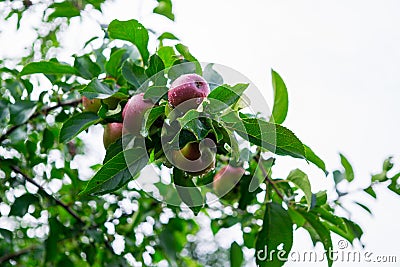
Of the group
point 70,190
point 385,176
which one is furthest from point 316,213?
point 70,190

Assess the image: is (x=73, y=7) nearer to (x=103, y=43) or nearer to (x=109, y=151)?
(x=103, y=43)

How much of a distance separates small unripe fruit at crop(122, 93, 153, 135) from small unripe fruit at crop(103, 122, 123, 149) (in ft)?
0.17

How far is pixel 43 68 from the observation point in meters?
0.94

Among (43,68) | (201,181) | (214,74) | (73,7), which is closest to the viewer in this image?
(214,74)

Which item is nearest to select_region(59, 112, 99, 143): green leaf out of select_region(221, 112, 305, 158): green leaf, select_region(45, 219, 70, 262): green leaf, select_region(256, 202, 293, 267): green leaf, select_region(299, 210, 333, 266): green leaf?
select_region(221, 112, 305, 158): green leaf

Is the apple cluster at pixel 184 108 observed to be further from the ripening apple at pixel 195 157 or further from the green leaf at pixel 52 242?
the green leaf at pixel 52 242

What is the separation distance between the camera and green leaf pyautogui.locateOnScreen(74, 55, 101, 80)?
0.98 metres

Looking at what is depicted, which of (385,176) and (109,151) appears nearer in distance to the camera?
(109,151)

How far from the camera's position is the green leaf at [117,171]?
0.67m

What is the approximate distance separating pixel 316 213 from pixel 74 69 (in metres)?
0.58

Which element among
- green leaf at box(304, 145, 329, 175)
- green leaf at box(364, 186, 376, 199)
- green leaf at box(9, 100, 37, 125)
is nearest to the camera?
green leaf at box(304, 145, 329, 175)

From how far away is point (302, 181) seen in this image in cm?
92

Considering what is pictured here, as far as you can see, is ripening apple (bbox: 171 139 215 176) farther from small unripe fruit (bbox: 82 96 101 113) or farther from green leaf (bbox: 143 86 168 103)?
small unripe fruit (bbox: 82 96 101 113)

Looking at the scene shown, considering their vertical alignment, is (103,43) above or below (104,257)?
above
